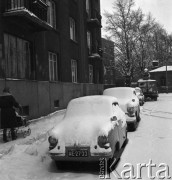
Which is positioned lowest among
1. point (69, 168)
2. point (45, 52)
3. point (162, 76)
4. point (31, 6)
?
point (69, 168)

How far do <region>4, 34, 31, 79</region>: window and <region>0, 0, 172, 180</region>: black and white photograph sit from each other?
0.04 metres

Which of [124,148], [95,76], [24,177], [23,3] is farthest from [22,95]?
[95,76]

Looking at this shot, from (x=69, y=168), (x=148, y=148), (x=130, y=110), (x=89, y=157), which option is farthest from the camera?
(x=130, y=110)

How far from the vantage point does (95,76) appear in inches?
1168

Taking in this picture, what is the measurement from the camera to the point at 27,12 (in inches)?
497

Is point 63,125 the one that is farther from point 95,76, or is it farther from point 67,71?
point 95,76

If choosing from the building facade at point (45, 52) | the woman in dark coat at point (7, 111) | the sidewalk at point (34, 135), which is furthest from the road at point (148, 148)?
the building facade at point (45, 52)

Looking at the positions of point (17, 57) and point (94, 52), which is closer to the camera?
point (17, 57)

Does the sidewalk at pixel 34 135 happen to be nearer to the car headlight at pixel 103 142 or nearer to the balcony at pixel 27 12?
the car headlight at pixel 103 142

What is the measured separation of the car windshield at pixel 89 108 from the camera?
7660mm

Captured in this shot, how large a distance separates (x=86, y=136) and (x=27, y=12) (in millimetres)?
7819

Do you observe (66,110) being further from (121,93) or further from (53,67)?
(53,67)

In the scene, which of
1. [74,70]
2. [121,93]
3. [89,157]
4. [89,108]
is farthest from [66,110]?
[74,70]

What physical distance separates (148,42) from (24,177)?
4834 centimetres
